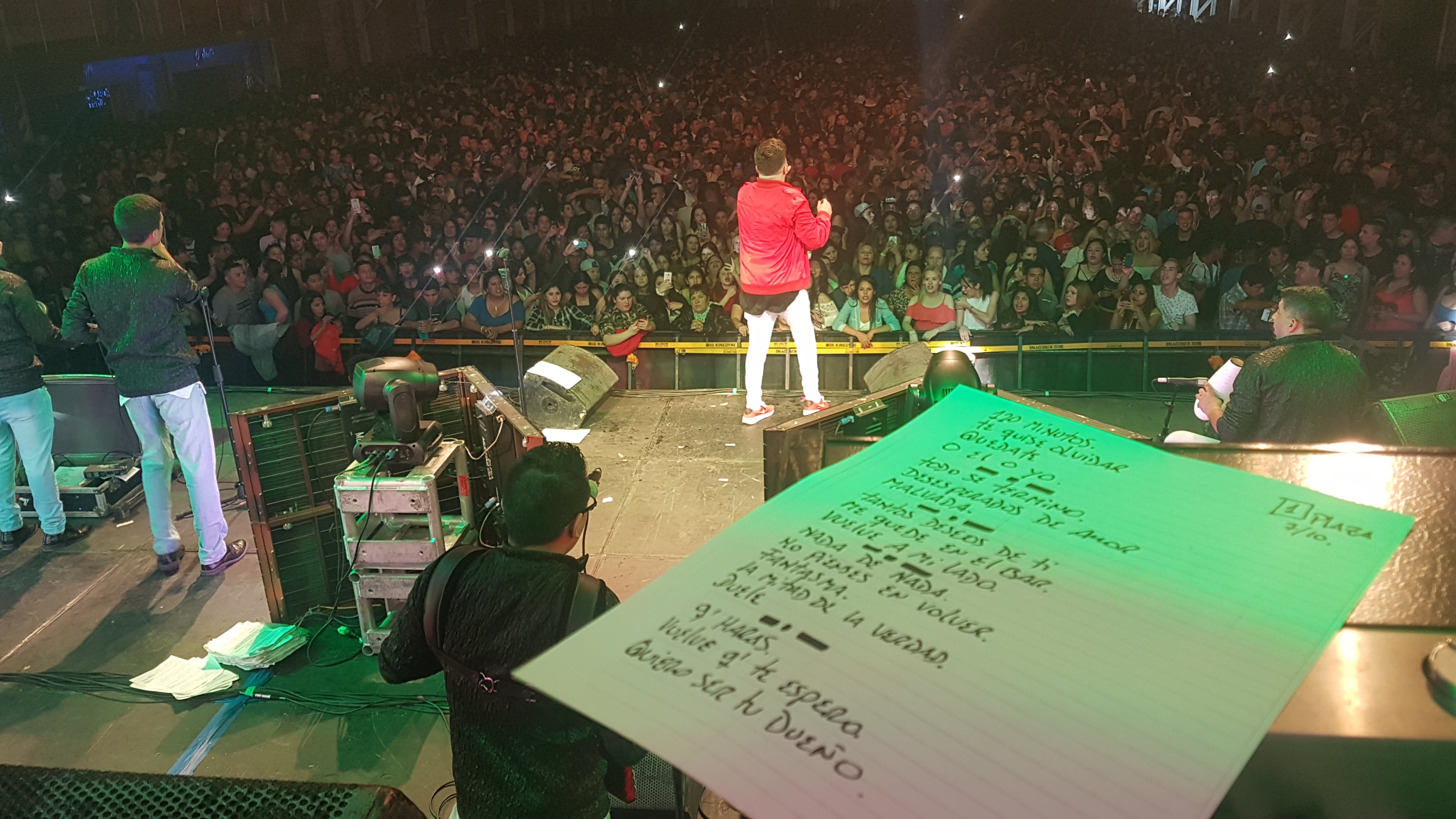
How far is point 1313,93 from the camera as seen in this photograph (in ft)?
53.1

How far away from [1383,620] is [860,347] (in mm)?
7931

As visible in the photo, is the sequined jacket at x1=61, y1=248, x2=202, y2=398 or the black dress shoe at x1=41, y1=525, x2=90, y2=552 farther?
the black dress shoe at x1=41, y1=525, x2=90, y2=552

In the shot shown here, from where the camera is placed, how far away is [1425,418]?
4.64 m

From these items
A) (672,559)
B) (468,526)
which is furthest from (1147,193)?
(468,526)

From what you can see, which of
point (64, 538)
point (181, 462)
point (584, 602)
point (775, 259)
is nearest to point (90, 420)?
point (64, 538)

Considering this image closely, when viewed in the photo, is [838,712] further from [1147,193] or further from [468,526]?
[1147,193]

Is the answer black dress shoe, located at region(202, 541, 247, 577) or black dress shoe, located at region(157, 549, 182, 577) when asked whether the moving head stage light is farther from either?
black dress shoe, located at region(157, 549, 182, 577)

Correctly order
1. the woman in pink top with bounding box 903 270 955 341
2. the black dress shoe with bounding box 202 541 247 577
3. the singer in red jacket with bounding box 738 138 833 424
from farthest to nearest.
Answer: the woman in pink top with bounding box 903 270 955 341 < the singer in red jacket with bounding box 738 138 833 424 < the black dress shoe with bounding box 202 541 247 577

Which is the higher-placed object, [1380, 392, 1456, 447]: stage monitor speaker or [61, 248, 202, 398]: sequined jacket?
[61, 248, 202, 398]: sequined jacket

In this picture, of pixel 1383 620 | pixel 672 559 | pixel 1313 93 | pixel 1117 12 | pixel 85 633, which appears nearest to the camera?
pixel 1383 620

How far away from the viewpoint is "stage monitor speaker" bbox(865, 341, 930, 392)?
310 inches

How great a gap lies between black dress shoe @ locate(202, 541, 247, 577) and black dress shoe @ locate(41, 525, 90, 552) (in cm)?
121

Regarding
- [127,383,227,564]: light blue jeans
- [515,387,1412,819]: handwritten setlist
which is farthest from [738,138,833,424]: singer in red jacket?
[515,387,1412,819]: handwritten setlist

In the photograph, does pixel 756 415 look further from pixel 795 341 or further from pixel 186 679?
pixel 186 679
